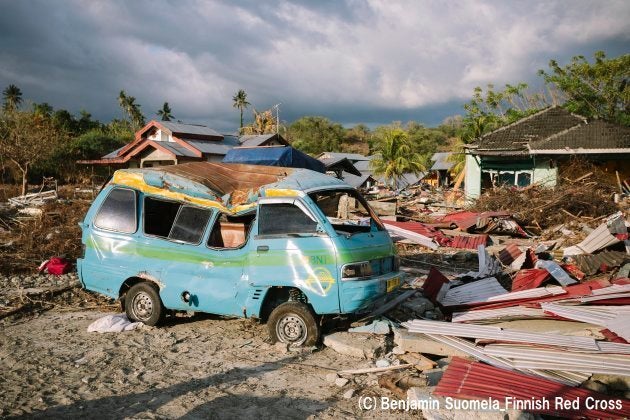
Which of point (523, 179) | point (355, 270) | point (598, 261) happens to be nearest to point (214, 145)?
point (523, 179)

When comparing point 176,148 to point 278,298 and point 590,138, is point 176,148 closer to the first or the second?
point 590,138

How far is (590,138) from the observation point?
2164 centimetres

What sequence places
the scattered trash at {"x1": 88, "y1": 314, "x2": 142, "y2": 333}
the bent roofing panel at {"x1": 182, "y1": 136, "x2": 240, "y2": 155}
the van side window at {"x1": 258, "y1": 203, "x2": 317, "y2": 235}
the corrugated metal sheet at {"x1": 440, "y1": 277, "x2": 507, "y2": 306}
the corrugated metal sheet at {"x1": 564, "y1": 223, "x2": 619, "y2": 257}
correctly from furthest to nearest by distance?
1. the bent roofing panel at {"x1": 182, "y1": 136, "x2": 240, "y2": 155}
2. the corrugated metal sheet at {"x1": 564, "y1": 223, "x2": 619, "y2": 257}
3. the corrugated metal sheet at {"x1": 440, "y1": 277, "x2": 507, "y2": 306}
4. the scattered trash at {"x1": 88, "y1": 314, "x2": 142, "y2": 333}
5. the van side window at {"x1": 258, "y1": 203, "x2": 317, "y2": 235}

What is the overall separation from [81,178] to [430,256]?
37.4m

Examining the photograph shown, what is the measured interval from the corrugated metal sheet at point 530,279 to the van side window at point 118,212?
20.6 feet

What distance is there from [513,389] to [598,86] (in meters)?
32.5

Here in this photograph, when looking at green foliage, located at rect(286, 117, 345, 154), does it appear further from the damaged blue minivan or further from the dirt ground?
the dirt ground

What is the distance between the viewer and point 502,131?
25.1 m

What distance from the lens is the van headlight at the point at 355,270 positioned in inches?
218

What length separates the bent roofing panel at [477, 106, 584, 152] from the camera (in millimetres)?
23609

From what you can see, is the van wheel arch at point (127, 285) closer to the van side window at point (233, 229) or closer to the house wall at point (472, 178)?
the van side window at point (233, 229)

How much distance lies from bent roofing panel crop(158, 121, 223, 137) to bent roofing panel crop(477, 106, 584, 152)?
19.7 metres

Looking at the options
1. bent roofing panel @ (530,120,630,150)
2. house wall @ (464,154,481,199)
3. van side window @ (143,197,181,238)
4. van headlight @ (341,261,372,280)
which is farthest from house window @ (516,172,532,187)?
van side window @ (143,197,181,238)

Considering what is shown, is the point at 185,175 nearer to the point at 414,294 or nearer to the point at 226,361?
the point at 226,361
